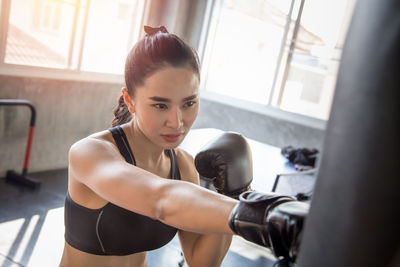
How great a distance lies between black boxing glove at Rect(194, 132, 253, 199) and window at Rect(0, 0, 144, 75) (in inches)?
105

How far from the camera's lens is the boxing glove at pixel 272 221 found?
2.05 feet

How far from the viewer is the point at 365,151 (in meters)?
0.38

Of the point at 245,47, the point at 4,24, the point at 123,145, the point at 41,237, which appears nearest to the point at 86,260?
the point at 123,145

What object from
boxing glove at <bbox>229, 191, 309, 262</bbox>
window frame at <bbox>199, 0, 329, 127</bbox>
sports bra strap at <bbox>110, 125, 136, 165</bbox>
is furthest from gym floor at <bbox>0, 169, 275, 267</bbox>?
boxing glove at <bbox>229, 191, 309, 262</bbox>

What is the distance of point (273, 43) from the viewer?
5.33 metres

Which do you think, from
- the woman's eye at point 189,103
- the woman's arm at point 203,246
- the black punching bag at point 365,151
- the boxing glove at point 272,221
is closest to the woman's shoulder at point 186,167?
the woman's arm at point 203,246

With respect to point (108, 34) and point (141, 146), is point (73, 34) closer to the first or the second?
point (108, 34)

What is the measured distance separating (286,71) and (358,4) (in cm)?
498

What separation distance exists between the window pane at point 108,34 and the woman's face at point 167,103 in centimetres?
328

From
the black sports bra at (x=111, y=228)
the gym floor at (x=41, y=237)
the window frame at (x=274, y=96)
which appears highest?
the window frame at (x=274, y=96)

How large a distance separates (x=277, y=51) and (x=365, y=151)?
507cm

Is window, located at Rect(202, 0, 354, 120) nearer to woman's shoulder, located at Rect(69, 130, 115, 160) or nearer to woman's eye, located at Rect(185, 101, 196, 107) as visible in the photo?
woman's eye, located at Rect(185, 101, 196, 107)

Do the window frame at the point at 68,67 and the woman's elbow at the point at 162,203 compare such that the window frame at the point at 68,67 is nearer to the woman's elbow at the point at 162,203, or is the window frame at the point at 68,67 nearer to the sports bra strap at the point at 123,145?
the sports bra strap at the point at 123,145

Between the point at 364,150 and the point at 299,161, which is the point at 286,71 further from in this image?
the point at 364,150
